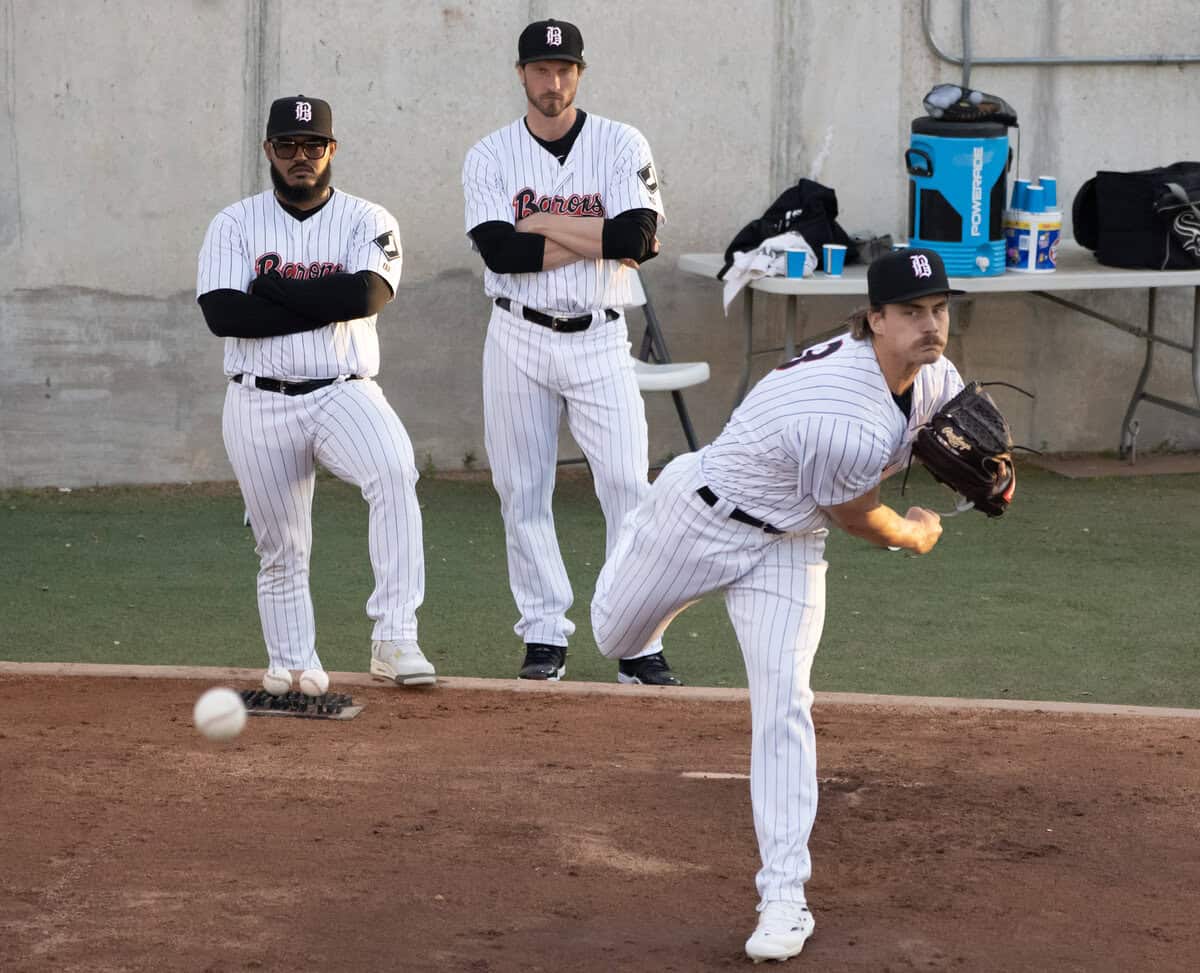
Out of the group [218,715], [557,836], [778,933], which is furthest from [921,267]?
[218,715]

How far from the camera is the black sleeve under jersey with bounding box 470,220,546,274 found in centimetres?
673

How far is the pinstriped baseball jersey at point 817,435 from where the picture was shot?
169 inches

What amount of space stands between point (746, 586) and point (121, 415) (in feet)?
21.8

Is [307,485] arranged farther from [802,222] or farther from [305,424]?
[802,222]

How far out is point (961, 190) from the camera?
9781 millimetres

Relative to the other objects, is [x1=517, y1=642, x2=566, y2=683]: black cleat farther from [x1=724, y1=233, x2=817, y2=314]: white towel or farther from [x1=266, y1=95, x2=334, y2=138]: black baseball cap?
[x1=724, y1=233, x2=817, y2=314]: white towel

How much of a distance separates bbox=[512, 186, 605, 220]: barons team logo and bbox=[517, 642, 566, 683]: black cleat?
1.68 metres

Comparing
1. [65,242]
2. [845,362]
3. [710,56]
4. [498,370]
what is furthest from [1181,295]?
[845,362]

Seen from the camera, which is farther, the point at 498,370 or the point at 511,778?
the point at 498,370

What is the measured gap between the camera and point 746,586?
4582 millimetres

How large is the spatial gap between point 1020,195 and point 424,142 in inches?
136

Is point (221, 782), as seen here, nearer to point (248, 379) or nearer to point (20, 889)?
point (20, 889)

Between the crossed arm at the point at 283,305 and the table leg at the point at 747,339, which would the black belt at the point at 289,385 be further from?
the table leg at the point at 747,339

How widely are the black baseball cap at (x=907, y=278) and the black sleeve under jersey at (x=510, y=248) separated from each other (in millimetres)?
2603
